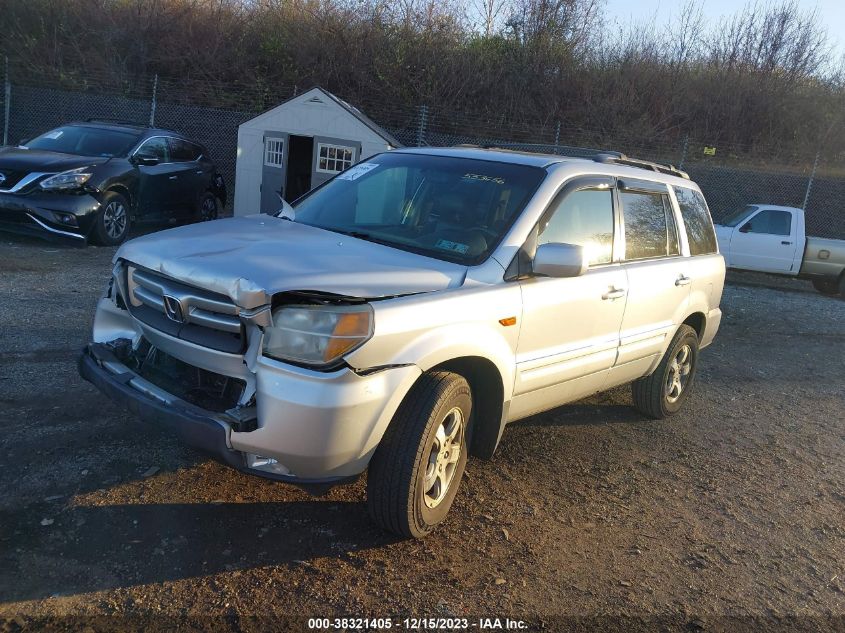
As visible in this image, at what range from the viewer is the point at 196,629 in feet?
9.03

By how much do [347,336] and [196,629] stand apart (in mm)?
1243

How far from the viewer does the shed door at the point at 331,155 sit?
44.0ft

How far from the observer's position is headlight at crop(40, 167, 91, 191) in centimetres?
929

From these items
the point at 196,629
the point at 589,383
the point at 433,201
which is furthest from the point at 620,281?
the point at 196,629

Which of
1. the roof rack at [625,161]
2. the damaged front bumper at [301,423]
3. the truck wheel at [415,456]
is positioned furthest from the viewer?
the roof rack at [625,161]

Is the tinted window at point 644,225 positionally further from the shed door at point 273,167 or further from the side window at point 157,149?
the shed door at point 273,167

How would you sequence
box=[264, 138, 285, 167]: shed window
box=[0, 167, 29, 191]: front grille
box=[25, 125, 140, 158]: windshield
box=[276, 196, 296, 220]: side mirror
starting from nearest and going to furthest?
box=[276, 196, 296, 220]: side mirror < box=[0, 167, 29, 191]: front grille < box=[25, 125, 140, 158]: windshield < box=[264, 138, 285, 167]: shed window

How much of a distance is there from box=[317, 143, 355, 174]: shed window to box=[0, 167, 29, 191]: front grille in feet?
17.9

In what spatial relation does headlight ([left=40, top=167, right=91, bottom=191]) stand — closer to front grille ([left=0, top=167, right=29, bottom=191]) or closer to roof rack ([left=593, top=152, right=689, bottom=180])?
front grille ([left=0, top=167, right=29, bottom=191])

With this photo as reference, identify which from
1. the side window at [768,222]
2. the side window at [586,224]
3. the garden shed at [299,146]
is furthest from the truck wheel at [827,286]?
the side window at [586,224]

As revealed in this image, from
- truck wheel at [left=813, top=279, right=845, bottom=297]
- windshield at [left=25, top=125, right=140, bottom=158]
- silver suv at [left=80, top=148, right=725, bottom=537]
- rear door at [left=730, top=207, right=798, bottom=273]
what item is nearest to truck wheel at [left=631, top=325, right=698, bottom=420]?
silver suv at [left=80, top=148, right=725, bottom=537]

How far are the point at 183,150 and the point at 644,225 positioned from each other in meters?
9.22

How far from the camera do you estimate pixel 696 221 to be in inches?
229

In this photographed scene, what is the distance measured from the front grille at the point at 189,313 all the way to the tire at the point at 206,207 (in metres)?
9.35
